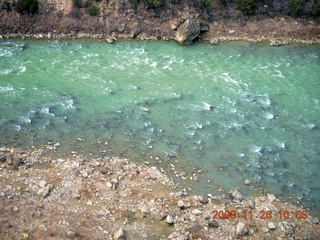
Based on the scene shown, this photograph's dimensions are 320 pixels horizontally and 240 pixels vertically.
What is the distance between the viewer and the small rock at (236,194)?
866 inches

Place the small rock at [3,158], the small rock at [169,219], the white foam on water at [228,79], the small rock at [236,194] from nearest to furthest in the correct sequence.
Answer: the small rock at [169,219], the small rock at [236,194], the small rock at [3,158], the white foam on water at [228,79]

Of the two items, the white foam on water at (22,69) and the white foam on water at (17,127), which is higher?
the white foam on water at (22,69)

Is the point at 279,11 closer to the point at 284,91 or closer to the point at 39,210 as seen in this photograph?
the point at 284,91

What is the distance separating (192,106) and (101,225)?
13259 millimetres

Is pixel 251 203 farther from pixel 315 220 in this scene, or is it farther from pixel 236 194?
pixel 315 220

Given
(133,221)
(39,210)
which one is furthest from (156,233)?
(39,210)

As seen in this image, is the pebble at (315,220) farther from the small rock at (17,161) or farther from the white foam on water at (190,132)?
the small rock at (17,161)

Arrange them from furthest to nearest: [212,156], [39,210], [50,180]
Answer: [212,156] → [50,180] → [39,210]

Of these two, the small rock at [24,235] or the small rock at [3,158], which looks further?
the small rock at [3,158]

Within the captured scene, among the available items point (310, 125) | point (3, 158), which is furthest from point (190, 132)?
point (3, 158)

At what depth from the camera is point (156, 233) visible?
19.7 m

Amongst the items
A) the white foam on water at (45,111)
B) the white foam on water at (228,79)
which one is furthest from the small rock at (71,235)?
the white foam on water at (228,79)

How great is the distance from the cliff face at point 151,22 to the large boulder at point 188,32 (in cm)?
50
